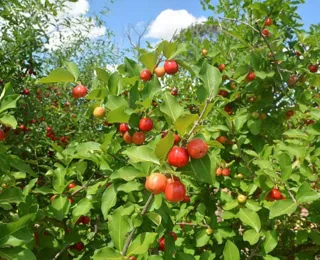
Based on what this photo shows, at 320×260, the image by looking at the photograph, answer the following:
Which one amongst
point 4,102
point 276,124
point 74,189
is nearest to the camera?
point 4,102

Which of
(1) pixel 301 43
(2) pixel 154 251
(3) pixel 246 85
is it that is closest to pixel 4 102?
(2) pixel 154 251

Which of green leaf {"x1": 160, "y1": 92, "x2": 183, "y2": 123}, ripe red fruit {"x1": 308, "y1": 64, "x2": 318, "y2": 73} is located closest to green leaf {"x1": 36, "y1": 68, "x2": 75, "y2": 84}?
green leaf {"x1": 160, "y1": 92, "x2": 183, "y2": 123}

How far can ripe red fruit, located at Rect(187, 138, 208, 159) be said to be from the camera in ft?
3.69

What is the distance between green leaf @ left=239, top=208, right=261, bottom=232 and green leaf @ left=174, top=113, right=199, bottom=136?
2.87 feet

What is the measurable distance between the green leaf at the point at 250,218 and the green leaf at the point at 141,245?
2.46ft

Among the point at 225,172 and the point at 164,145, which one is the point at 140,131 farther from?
the point at 225,172

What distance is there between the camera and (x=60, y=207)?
1726 mm

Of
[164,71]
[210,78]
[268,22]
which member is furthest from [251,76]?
[210,78]

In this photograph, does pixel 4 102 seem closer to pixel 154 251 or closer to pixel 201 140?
pixel 201 140

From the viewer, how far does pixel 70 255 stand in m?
2.07

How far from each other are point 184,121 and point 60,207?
2.91ft

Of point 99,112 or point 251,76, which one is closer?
point 99,112

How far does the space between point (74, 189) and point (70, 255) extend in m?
0.44

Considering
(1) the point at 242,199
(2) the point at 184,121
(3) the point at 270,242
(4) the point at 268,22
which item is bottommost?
(3) the point at 270,242
